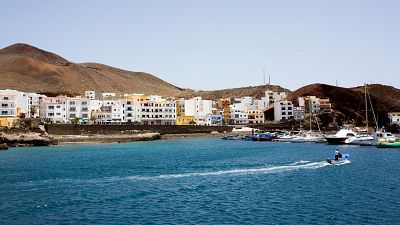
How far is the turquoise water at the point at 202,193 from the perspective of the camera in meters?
24.8

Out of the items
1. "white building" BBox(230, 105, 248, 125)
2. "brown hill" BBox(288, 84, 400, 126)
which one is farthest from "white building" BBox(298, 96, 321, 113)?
"white building" BBox(230, 105, 248, 125)

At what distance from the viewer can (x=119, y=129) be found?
102500 millimetres

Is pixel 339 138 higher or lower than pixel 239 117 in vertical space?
lower

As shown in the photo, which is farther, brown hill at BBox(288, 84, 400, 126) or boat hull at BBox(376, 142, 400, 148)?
brown hill at BBox(288, 84, 400, 126)

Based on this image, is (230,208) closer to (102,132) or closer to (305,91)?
(102,132)

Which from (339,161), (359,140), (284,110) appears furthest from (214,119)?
(339,161)

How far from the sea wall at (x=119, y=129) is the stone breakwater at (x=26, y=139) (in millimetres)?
6943

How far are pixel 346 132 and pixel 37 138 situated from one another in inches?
2267

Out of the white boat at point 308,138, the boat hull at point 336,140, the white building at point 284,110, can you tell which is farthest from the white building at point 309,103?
the boat hull at point 336,140

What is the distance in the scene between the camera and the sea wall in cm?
9284

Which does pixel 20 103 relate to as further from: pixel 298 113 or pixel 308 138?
pixel 298 113

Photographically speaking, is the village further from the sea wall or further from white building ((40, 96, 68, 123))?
the sea wall

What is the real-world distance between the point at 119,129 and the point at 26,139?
78.4 ft

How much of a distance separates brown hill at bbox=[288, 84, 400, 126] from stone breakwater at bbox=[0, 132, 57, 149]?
3368 inches
